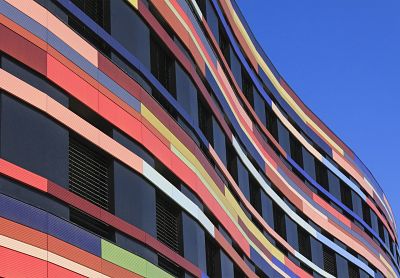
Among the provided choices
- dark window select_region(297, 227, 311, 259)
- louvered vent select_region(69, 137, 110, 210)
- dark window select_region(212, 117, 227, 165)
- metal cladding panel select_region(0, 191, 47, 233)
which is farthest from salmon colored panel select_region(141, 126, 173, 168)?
dark window select_region(297, 227, 311, 259)

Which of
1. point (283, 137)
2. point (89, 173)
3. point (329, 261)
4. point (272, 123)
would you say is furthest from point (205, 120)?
point (329, 261)

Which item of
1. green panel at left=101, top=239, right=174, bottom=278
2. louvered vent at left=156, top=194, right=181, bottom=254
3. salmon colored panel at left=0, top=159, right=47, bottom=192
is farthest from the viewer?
louvered vent at left=156, top=194, right=181, bottom=254

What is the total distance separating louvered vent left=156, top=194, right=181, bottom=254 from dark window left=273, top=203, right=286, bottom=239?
18177 millimetres

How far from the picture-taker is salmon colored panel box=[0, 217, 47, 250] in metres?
22.2

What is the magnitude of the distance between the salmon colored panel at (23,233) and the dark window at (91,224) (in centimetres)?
192

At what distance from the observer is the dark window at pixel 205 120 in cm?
3806

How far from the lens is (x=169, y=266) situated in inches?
1201

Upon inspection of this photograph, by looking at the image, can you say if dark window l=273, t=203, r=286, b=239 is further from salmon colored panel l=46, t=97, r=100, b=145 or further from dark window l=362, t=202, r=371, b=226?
salmon colored panel l=46, t=97, r=100, b=145

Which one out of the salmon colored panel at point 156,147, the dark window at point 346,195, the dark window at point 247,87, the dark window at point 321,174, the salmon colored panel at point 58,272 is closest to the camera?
the salmon colored panel at point 58,272

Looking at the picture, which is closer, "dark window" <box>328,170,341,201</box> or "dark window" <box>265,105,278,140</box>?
"dark window" <box>265,105,278,140</box>

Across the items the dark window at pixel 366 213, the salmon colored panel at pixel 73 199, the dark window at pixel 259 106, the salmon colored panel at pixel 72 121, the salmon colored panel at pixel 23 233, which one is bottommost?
the salmon colored panel at pixel 23 233

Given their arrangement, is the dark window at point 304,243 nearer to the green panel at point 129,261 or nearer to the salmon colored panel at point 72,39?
the green panel at point 129,261

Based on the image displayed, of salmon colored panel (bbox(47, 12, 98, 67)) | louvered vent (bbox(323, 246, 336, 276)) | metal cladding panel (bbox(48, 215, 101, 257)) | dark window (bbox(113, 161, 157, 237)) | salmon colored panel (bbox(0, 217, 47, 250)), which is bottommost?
salmon colored panel (bbox(0, 217, 47, 250))

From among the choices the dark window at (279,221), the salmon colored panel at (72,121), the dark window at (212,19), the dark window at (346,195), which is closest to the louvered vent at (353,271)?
the dark window at (346,195)
